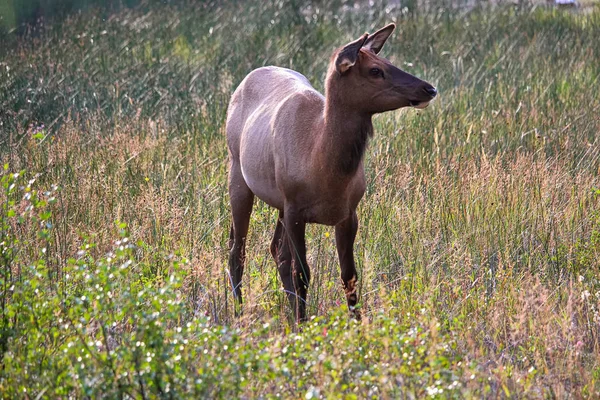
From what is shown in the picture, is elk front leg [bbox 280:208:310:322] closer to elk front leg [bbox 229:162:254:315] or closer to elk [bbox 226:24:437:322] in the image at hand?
elk [bbox 226:24:437:322]

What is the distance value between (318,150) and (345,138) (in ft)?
0.63

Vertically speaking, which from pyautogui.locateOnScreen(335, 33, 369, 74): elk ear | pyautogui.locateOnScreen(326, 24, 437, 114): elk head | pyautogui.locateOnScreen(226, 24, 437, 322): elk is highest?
pyautogui.locateOnScreen(335, 33, 369, 74): elk ear

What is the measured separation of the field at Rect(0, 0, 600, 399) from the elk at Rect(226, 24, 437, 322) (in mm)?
166

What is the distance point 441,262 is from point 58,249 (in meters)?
2.36

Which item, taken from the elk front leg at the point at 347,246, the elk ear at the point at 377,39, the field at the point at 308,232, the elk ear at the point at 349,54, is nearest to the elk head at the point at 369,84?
the elk ear at the point at 349,54

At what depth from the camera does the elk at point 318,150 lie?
15.9ft

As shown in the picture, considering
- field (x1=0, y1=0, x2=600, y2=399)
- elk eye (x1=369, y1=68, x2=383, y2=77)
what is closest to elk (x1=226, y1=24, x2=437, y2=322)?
elk eye (x1=369, y1=68, x2=383, y2=77)

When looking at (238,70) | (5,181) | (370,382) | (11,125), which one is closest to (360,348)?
(370,382)

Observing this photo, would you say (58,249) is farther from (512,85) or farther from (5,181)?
(512,85)

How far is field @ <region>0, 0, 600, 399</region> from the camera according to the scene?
3588mm

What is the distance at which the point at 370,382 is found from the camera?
3609 millimetres

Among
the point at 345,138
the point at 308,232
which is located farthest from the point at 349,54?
the point at 308,232

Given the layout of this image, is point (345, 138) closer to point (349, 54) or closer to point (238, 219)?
point (349, 54)

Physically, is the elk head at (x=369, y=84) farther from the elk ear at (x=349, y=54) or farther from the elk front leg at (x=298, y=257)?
the elk front leg at (x=298, y=257)
